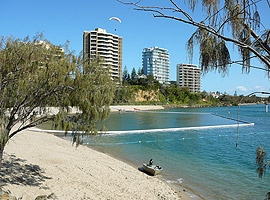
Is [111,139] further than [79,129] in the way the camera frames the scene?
Yes

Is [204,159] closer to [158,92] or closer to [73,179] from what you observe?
[73,179]

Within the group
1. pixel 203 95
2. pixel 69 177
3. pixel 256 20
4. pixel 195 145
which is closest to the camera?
pixel 256 20

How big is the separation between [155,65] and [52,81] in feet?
381

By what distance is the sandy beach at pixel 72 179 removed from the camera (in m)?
8.30

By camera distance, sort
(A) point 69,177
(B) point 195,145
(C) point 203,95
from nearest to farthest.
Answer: (A) point 69,177, (B) point 195,145, (C) point 203,95

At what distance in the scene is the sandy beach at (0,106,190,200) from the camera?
27.2 ft

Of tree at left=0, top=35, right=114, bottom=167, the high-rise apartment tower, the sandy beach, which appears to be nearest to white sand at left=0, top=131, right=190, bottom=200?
the sandy beach

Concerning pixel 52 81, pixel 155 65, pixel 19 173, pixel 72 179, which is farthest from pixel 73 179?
pixel 155 65

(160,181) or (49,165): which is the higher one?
(49,165)

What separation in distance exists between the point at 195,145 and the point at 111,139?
25.8 ft

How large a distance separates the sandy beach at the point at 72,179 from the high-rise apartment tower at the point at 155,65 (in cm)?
10834

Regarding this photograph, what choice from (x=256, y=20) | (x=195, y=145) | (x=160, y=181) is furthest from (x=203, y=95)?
(x=256, y=20)

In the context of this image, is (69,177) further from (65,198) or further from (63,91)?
(63,91)

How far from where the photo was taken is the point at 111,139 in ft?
75.5
